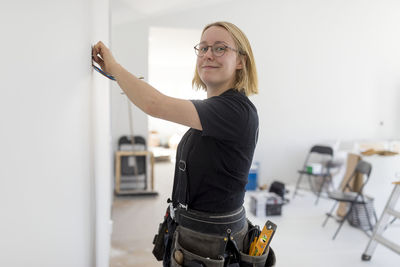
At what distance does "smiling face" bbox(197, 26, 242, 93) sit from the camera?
1163 mm

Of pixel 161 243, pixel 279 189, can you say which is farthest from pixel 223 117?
pixel 279 189

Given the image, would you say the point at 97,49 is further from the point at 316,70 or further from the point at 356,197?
the point at 316,70

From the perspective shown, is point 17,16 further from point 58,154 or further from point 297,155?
point 297,155

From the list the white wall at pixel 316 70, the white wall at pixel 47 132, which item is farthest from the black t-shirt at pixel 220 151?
the white wall at pixel 316 70

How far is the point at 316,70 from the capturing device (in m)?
5.81

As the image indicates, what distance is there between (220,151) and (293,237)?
2.85m

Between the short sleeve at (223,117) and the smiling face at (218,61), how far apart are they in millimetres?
142

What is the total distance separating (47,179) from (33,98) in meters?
0.20

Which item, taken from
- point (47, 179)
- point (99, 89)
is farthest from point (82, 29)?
point (47, 179)

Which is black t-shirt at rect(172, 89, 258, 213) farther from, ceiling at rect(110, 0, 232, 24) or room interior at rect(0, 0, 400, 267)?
ceiling at rect(110, 0, 232, 24)

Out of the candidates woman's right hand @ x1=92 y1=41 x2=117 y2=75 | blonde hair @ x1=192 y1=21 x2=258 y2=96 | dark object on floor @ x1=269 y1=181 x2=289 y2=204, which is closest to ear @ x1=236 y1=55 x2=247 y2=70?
blonde hair @ x1=192 y1=21 x2=258 y2=96

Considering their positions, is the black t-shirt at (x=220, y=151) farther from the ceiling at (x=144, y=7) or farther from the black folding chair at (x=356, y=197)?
the ceiling at (x=144, y=7)

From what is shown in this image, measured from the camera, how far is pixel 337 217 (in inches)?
163

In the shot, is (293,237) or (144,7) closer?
(293,237)
